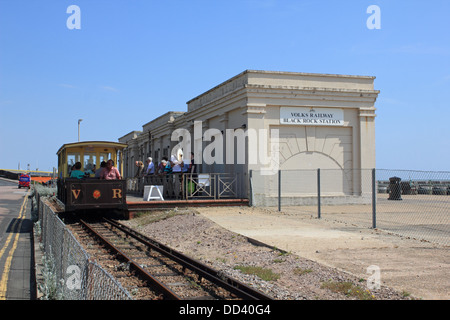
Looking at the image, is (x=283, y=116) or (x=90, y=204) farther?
(x=283, y=116)

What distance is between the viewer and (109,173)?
1627 centimetres

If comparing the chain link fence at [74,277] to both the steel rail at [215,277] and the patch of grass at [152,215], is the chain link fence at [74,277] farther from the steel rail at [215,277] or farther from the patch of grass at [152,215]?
the patch of grass at [152,215]

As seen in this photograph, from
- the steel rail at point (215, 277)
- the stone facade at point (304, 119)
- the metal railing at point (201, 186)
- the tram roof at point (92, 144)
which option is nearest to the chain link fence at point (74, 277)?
the steel rail at point (215, 277)

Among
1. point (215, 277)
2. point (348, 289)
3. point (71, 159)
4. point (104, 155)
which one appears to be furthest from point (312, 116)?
point (348, 289)

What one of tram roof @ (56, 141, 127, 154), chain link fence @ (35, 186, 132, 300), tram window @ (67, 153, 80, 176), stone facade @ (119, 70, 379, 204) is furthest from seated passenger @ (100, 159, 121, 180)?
chain link fence @ (35, 186, 132, 300)

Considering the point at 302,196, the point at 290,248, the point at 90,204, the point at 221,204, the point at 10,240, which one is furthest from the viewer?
the point at 302,196

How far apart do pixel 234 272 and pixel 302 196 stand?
11540mm

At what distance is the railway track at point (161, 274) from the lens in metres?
6.89

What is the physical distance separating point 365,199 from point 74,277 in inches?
660

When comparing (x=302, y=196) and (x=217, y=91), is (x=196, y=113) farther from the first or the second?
(x=302, y=196)

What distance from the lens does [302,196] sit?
19516 mm

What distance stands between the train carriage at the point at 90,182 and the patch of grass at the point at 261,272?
334 inches
